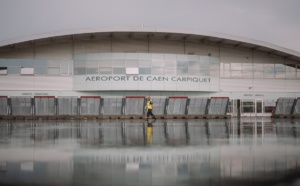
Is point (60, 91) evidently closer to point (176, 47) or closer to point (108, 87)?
point (108, 87)

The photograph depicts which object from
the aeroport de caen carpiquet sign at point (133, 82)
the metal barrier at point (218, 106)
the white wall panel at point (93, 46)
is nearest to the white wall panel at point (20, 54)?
the white wall panel at point (93, 46)

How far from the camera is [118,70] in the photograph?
3362cm

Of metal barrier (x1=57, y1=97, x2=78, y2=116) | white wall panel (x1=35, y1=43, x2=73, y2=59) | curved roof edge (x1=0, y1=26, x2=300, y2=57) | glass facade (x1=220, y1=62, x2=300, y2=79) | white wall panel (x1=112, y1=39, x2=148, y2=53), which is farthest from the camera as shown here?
glass facade (x1=220, y1=62, x2=300, y2=79)

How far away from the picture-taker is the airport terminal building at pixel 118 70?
3316 cm

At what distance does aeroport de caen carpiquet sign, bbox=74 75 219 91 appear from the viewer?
33469 mm

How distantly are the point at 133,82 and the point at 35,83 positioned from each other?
9.34 meters

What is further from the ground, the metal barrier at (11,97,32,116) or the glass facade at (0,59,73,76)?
the glass facade at (0,59,73,76)

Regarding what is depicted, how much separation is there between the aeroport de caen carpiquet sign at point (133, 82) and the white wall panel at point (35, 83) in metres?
1.13

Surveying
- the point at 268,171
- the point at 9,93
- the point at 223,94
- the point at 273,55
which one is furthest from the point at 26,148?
the point at 273,55

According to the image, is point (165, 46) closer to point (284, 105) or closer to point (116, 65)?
point (116, 65)

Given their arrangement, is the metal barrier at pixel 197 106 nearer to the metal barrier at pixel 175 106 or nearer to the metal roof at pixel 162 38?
the metal barrier at pixel 175 106

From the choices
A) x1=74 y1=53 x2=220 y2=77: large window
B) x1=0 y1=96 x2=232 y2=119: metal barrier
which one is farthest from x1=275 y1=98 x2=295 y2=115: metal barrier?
x1=74 y1=53 x2=220 y2=77: large window

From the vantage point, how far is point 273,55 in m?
37.6

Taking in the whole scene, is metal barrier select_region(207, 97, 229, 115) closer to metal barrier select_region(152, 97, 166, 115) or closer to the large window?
the large window
